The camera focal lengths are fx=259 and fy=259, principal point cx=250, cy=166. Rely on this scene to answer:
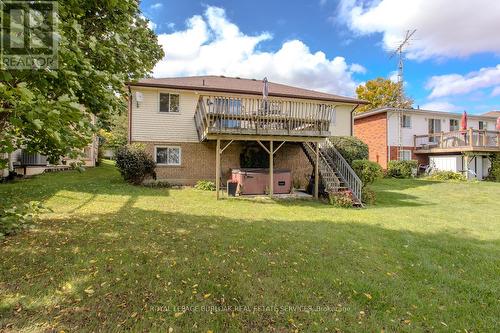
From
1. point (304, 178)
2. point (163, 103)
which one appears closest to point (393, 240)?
point (304, 178)

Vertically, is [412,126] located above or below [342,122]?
above

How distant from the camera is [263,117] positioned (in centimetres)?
1045

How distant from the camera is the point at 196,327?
8.95 ft

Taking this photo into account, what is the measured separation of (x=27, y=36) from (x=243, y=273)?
12.6ft

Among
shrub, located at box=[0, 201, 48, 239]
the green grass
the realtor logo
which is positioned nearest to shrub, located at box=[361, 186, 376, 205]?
the green grass

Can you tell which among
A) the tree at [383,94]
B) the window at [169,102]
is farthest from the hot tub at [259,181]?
the tree at [383,94]

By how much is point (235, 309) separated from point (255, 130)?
7902 millimetres

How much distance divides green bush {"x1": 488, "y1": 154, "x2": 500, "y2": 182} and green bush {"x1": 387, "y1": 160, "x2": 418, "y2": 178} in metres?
5.85

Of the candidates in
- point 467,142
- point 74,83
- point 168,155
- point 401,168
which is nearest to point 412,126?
point 467,142

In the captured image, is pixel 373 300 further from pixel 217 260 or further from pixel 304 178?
pixel 304 178

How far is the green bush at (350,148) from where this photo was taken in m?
13.7

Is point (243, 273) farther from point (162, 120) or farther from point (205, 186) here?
point (162, 120)

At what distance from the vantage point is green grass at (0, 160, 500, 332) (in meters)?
→ 2.89

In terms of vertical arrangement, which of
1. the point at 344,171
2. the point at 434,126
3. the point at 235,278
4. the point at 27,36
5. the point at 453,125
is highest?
the point at 453,125
